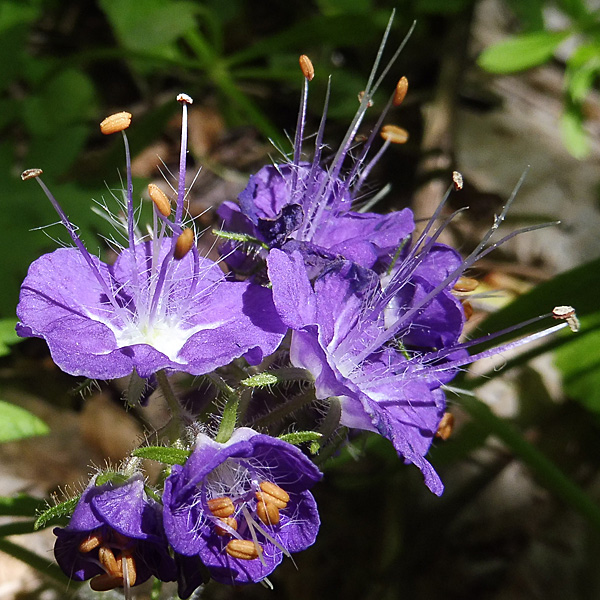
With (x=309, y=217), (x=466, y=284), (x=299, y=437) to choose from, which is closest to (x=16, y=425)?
(x=299, y=437)

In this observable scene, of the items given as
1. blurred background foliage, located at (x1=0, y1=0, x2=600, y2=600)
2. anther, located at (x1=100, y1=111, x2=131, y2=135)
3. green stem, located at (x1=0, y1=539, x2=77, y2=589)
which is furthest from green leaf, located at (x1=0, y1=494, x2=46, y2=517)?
anther, located at (x1=100, y1=111, x2=131, y2=135)

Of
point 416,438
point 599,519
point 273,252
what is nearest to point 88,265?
point 273,252

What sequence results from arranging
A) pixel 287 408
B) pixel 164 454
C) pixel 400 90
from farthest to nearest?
1. pixel 400 90
2. pixel 287 408
3. pixel 164 454

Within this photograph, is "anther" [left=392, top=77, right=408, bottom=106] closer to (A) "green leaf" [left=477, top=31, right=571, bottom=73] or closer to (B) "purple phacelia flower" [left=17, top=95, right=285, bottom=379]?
(B) "purple phacelia flower" [left=17, top=95, right=285, bottom=379]

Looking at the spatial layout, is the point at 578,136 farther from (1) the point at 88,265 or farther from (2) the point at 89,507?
(2) the point at 89,507

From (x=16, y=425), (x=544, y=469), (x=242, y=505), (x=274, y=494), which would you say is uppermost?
(x=274, y=494)

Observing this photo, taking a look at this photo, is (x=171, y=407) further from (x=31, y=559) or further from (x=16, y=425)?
(x=31, y=559)

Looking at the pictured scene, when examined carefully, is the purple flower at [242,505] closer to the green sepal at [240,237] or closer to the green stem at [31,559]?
the green sepal at [240,237]

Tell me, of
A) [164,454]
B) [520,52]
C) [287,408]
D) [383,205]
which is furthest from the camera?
[383,205]
